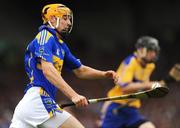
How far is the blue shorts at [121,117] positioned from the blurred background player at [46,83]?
2.86 metres

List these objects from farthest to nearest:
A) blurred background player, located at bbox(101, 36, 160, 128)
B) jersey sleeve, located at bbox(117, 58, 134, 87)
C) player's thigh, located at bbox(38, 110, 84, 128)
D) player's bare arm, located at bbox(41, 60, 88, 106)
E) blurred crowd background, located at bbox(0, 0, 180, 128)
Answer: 1. blurred crowd background, located at bbox(0, 0, 180, 128)
2. blurred background player, located at bbox(101, 36, 160, 128)
3. jersey sleeve, located at bbox(117, 58, 134, 87)
4. player's thigh, located at bbox(38, 110, 84, 128)
5. player's bare arm, located at bbox(41, 60, 88, 106)

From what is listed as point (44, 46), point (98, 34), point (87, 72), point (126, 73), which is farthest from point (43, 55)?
point (98, 34)

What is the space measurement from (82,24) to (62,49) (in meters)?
9.39

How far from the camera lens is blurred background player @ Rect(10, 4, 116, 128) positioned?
726 centimetres

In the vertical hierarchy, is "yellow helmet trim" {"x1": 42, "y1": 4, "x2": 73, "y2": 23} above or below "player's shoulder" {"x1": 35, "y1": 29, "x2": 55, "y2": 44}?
above

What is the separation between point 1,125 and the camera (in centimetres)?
1287

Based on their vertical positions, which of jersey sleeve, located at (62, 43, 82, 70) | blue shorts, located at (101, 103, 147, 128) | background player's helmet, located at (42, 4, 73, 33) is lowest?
blue shorts, located at (101, 103, 147, 128)

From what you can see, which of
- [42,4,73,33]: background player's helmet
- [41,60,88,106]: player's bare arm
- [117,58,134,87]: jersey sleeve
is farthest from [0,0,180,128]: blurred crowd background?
[41,60,88,106]: player's bare arm

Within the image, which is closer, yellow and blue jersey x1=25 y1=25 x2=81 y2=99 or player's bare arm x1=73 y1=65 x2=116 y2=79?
yellow and blue jersey x1=25 y1=25 x2=81 y2=99

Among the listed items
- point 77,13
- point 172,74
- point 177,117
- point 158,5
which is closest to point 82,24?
point 77,13

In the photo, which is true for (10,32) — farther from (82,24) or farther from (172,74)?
Result: (172,74)

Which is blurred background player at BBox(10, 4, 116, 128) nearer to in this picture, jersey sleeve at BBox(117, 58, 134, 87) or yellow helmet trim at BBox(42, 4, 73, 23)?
yellow helmet trim at BBox(42, 4, 73, 23)

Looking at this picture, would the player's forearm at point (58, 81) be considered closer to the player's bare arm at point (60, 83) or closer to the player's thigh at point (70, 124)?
the player's bare arm at point (60, 83)

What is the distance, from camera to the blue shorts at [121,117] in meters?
10.3
